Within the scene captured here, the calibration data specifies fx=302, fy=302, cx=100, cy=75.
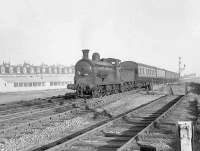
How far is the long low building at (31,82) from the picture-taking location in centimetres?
5447

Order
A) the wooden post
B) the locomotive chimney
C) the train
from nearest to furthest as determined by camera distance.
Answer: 1. the wooden post
2. the train
3. the locomotive chimney

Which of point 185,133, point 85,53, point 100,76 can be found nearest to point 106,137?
point 185,133

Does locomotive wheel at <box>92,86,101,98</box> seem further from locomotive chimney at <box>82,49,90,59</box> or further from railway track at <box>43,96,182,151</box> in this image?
railway track at <box>43,96,182,151</box>

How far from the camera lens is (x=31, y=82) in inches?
2356

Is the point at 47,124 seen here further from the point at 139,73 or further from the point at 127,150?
the point at 139,73

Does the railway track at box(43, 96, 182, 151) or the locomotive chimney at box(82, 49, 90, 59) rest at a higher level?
the locomotive chimney at box(82, 49, 90, 59)

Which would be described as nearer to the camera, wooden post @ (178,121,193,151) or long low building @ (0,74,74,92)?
wooden post @ (178,121,193,151)

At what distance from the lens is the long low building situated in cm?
5447

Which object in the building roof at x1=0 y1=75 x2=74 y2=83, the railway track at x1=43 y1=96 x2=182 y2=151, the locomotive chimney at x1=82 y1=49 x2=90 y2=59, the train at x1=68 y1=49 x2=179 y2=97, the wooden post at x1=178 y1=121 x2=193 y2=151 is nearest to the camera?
the wooden post at x1=178 y1=121 x2=193 y2=151

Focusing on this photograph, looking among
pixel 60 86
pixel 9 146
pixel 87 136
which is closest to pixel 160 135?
pixel 87 136

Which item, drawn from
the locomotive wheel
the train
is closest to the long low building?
A: the train

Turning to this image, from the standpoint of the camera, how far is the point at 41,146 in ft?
26.8

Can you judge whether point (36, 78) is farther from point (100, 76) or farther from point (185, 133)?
point (185, 133)

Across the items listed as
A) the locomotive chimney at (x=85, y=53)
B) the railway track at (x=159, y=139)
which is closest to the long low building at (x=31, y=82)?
the locomotive chimney at (x=85, y=53)
